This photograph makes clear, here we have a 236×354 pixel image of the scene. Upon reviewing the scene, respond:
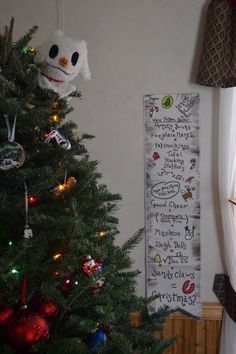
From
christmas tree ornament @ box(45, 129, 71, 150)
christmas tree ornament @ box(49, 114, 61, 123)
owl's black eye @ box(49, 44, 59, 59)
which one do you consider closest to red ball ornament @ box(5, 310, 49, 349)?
christmas tree ornament @ box(45, 129, 71, 150)

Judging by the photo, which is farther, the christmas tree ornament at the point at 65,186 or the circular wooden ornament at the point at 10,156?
the christmas tree ornament at the point at 65,186

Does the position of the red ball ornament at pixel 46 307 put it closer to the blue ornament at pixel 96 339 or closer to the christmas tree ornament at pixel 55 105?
the blue ornament at pixel 96 339

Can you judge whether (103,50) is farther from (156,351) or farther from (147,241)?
(156,351)

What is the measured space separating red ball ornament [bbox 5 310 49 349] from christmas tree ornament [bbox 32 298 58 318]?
0.15 ft

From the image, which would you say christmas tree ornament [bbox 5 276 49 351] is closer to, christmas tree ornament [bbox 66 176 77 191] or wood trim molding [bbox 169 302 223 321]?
christmas tree ornament [bbox 66 176 77 191]

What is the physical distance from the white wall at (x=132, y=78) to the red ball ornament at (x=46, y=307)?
1.19 meters

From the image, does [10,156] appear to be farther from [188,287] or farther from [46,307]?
[188,287]

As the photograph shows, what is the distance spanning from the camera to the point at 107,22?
207 centimetres

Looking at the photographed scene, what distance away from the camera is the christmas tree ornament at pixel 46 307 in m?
0.92

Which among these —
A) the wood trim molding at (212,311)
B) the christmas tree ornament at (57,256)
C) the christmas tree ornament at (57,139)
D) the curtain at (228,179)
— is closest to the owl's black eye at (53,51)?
the christmas tree ornament at (57,139)

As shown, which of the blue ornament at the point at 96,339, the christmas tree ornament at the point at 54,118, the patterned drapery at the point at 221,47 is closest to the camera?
the blue ornament at the point at 96,339

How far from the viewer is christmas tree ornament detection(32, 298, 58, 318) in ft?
3.03

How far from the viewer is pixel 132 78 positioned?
207 centimetres

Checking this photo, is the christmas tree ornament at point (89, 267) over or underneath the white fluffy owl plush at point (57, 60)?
underneath
